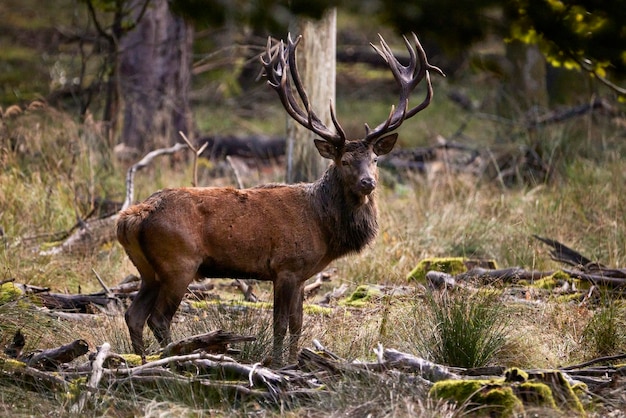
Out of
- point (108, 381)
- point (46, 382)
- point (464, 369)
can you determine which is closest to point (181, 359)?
point (108, 381)

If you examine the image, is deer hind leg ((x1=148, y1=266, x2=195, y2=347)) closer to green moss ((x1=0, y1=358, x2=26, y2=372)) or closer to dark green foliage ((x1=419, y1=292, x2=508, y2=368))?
green moss ((x1=0, y1=358, x2=26, y2=372))

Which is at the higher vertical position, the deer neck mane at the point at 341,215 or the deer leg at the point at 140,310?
the deer neck mane at the point at 341,215

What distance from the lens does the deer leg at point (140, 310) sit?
6.54 m

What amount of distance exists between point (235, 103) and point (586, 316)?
13.6 metres

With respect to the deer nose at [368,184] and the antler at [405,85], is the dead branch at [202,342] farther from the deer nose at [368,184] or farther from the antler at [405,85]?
the antler at [405,85]

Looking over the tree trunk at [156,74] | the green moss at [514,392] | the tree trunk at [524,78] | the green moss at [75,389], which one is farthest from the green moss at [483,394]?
the tree trunk at [156,74]

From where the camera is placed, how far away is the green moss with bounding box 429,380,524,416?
4.86 m

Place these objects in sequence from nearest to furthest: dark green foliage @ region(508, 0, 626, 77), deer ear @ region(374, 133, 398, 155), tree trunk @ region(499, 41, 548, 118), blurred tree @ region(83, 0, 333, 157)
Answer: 1. dark green foliage @ region(508, 0, 626, 77)
2. deer ear @ region(374, 133, 398, 155)
3. blurred tree @ region(83, 0, 333, 157)
4. tree trunk @ region(499, 41, 548, 118)

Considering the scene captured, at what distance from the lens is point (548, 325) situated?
689 cm

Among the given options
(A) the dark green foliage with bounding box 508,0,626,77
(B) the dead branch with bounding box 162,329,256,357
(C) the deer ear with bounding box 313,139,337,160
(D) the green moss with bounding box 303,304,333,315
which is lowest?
(D) the green moss with bounding box 303,304,333,315

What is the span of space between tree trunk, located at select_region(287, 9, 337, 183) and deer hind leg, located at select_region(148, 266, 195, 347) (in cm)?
Answer: 321

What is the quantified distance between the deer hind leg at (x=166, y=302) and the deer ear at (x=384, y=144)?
1711mm

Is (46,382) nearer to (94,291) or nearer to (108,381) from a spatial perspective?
(108,381)

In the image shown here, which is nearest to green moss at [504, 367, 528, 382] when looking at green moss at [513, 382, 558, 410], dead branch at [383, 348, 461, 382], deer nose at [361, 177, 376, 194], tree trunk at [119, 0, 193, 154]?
green moss at [513, 382, 558, 410]
